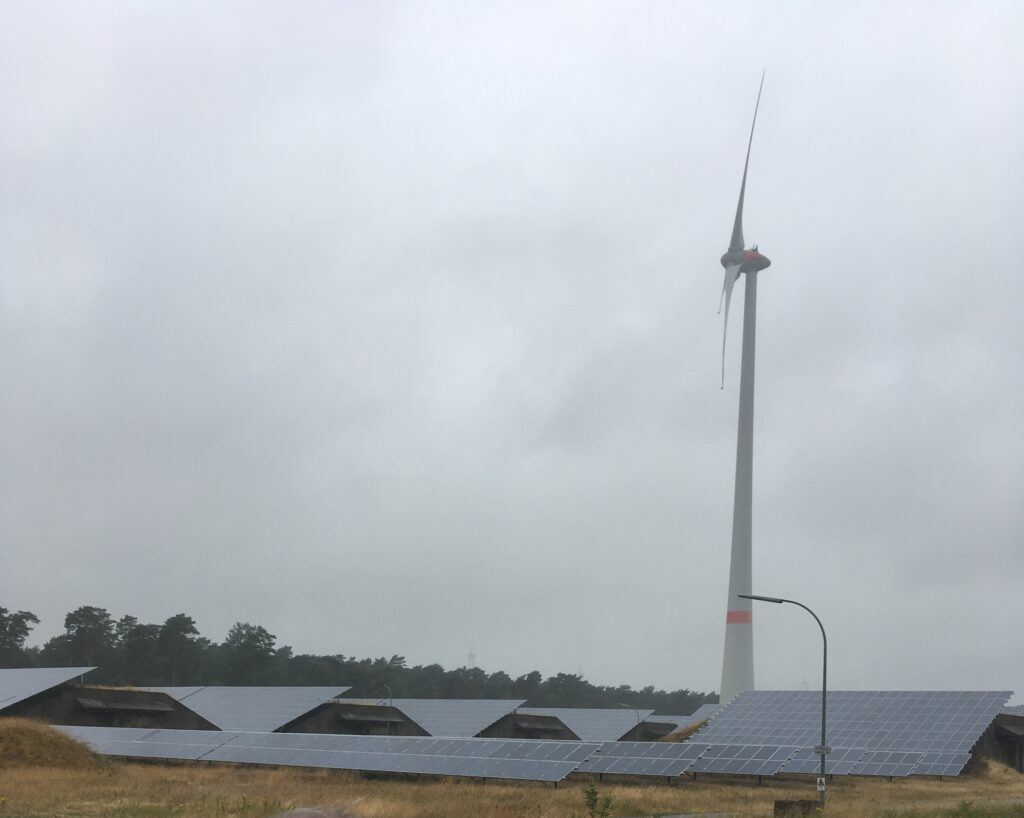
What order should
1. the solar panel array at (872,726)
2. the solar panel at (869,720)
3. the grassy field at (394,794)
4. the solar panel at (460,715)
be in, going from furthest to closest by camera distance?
1. the solar panel at (460,715)
2. the solar panel at (869,720)
3. the solar panel array at (872,726)
4. the grassy field at (394,794)

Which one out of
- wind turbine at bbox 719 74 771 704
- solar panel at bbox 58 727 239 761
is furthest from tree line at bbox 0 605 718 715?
solar panel at bbox 58 727 239 761

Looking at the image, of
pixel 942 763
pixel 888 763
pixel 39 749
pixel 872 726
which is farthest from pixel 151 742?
pixel 942 763

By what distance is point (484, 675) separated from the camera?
188 m

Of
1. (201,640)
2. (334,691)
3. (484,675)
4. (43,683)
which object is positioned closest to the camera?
(43,683)

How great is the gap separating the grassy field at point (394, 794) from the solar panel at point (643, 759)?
832 mm

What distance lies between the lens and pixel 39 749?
51.5 m

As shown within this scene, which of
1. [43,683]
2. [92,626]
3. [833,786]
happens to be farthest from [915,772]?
[92,626]

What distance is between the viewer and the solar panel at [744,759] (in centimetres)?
5059

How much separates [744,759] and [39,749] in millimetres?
33250

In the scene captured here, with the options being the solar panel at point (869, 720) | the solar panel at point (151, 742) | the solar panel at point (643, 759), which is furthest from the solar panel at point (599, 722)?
the solar panel at point (643, 759)

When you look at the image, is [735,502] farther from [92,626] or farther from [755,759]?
[92,626]

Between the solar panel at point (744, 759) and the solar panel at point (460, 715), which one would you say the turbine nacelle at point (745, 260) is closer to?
the solar panel at point (460, 715)

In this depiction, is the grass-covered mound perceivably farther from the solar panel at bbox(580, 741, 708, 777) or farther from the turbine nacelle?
the turbine nacelle

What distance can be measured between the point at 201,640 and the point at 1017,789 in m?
136
